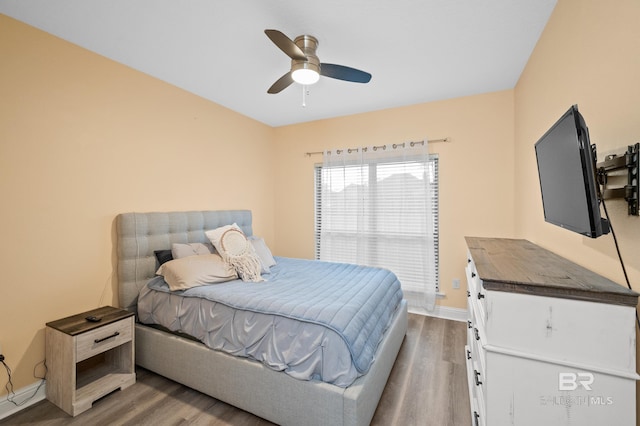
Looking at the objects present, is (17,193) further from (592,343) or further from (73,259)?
(592,343)

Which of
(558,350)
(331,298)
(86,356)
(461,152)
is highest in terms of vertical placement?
(461,152)

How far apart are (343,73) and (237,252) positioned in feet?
6.24

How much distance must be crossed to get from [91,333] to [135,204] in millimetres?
1186

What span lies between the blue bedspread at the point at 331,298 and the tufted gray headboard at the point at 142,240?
7.8 inches

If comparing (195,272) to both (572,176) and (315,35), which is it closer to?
(315,35)

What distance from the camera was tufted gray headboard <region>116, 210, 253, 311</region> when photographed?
7.95 feet

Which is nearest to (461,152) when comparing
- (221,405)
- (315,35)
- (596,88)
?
(596,88)

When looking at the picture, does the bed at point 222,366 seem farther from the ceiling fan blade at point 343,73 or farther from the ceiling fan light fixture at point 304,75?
the ceiling fan blade at point 343,73

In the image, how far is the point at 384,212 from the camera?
3664 millimetres

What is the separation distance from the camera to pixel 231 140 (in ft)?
12.2

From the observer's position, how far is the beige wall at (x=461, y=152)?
3082 millimetres

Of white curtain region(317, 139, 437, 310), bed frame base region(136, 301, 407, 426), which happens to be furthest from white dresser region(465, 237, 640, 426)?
white curtain region(317, 139, 437, 310)

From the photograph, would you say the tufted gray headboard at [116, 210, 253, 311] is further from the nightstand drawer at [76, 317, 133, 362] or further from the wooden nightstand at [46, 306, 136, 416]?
the nightstand drawer at [76, 317, 133, 362]

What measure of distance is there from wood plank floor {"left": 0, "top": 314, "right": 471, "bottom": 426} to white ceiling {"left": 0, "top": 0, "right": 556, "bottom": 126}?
9.04 feet
